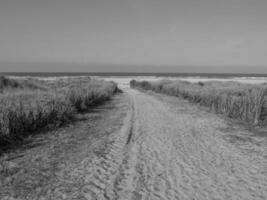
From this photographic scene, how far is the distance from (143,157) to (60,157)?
1.91 metres

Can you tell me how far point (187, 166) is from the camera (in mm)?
4941

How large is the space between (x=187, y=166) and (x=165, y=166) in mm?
477

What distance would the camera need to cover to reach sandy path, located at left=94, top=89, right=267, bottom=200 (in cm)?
381

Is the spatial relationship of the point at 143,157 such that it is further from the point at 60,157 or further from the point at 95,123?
the point at 95,123

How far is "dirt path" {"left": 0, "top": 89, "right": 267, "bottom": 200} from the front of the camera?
3.79 metres

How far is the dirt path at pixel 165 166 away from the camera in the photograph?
149 inches

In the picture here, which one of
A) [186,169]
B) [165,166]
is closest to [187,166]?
[186,169]

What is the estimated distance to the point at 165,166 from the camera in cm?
491

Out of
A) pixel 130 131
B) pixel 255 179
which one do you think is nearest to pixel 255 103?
pixel 130 131

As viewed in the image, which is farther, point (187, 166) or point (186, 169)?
point (187, 166)

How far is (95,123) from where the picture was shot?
933 cm

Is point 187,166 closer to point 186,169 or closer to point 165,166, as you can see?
point 186,169

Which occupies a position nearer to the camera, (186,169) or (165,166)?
(186,169)

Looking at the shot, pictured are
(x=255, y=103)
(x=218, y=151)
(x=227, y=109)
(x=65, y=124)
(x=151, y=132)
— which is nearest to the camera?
(x=218, y=151)
